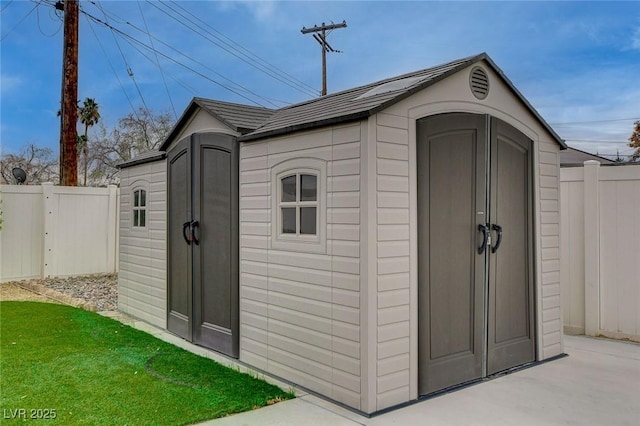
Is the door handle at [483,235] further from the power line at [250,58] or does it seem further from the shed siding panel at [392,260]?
the power line at [250,58]

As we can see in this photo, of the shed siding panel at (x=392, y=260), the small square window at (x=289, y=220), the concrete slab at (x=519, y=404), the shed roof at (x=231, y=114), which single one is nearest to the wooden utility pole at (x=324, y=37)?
the shed roof at (x=231, y=114)

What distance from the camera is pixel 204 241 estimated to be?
4.71 m

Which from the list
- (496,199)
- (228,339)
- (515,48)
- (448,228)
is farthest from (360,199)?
(515,48)

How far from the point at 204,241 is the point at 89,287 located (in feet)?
14.4

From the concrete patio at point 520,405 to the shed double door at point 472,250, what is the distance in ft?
0.75

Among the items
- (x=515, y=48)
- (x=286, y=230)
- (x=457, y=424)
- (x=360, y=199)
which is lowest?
(x=457, y=424)

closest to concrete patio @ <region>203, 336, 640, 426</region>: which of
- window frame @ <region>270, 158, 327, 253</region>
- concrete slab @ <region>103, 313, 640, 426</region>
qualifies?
concrete slab @ <region>103, 313, 640, 426</region>

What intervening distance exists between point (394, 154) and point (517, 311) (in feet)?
6.48

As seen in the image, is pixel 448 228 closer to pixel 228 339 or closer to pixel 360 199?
pixel 360 199

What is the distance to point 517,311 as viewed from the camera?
402cm

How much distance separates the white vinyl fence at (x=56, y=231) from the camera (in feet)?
26.8

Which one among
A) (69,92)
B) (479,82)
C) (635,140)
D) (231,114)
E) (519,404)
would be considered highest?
(635,140)

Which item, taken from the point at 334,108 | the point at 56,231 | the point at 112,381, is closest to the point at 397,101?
the point at 334,108

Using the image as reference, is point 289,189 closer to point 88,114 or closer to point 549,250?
point 549,250
